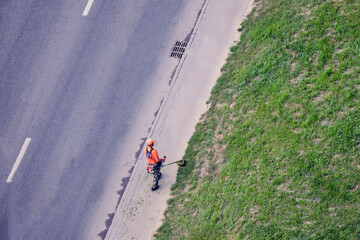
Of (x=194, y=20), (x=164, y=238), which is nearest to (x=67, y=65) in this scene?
(x=194, y=20)

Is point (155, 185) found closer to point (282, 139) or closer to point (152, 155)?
point (152, 155)

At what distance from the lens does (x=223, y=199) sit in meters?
9.48

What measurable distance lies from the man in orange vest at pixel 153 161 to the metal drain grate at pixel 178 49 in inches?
137

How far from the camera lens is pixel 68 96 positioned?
12047mm

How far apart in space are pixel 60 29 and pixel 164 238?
7.92m

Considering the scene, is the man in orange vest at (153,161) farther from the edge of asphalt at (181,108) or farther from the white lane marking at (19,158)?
the white lane marking at (19,158)

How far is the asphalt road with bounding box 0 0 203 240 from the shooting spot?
10.9m

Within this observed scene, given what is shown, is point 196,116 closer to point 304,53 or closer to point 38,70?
point 304,53

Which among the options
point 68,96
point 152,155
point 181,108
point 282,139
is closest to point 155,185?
point 152,155

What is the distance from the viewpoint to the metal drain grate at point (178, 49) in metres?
12.2

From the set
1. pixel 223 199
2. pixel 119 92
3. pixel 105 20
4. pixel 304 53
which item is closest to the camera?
pixel 223 199

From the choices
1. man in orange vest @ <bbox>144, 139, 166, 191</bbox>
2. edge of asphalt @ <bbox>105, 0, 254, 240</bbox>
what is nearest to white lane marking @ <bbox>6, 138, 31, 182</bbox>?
edge of asphalt @ <bbox>105, 0, 254, 240</bbox>

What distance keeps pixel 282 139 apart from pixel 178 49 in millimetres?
4770

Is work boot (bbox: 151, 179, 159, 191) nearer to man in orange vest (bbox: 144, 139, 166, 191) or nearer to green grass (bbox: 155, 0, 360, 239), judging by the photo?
man in orange vest (bbox: 144, 139, 166, 191)
